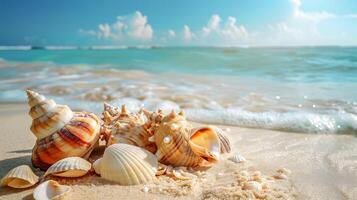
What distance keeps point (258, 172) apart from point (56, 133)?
1596 millimetres

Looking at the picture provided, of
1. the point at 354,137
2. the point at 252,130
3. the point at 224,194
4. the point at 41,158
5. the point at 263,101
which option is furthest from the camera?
the point at 263,101

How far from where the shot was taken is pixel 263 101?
19.6ft

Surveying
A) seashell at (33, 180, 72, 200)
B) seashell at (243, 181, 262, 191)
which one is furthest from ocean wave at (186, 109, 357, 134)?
seashell at (33, 180, 72, 200)

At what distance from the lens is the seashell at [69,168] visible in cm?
232

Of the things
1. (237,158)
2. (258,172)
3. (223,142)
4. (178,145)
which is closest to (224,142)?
(223,142)

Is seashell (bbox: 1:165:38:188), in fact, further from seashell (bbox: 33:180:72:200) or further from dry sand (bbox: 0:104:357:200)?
seashell (bbox: 33:180:72:200)

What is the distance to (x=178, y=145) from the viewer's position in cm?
257

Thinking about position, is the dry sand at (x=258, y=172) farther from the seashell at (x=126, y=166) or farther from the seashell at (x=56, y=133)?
the seashell at (x=56, y=133)

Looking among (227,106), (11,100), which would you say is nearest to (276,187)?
(227,106)

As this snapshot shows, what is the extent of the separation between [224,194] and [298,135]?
2111 mm

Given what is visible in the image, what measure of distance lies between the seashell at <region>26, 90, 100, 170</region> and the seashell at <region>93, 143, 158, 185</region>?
28 centimetres

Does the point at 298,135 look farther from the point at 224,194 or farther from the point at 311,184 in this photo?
the point at 224,194

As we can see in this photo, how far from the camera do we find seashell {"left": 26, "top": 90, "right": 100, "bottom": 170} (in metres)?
2.56

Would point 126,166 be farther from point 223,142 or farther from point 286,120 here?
point 286,120
